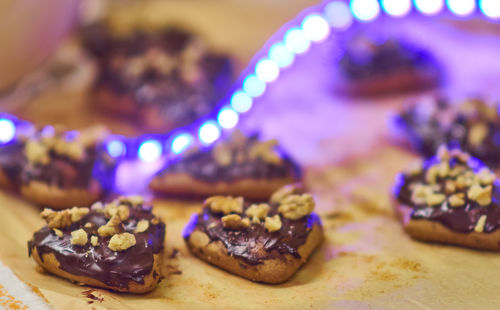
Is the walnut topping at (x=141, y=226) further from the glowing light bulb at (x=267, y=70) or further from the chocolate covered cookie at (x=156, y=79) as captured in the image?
the glowing light bulb at (x=267, y=70)

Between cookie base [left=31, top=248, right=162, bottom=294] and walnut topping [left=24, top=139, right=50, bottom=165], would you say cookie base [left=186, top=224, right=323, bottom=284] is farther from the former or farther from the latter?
walnut topping [left=24, top=139, right=50, bottom=165]

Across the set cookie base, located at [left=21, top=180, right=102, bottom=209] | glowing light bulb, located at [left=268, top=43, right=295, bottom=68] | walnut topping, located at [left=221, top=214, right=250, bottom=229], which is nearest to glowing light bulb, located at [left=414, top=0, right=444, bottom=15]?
glowing light bulb, located at [left=268, top=43, right=295, bottom=68]

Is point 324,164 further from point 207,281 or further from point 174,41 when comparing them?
point 174,41

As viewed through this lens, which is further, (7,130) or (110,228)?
(7,130)

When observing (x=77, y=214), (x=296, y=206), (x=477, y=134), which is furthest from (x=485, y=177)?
(x=77, y=214)

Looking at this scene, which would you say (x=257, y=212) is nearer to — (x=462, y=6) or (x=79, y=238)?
(x=79, y=238)

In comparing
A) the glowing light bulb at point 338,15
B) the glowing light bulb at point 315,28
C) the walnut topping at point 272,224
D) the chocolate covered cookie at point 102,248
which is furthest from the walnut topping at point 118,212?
the glowing light bulb at point 338,15
